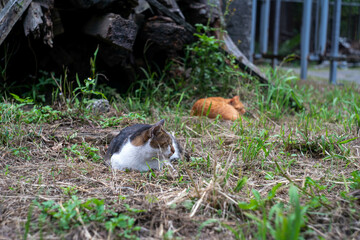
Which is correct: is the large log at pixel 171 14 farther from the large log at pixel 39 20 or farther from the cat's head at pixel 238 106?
the large log at pixel 39 20

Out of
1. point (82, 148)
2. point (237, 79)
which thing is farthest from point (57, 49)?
point (237, 79)

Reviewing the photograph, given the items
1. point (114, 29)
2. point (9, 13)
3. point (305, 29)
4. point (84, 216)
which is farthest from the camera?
point (305, 29)

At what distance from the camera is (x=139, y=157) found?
2316mm

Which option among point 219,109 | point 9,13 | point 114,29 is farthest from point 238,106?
point 9,13

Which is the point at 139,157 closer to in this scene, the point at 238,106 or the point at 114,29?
the point at 114,29

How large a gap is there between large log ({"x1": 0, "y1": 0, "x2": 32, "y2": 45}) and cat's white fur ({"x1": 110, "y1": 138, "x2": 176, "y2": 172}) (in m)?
1.59

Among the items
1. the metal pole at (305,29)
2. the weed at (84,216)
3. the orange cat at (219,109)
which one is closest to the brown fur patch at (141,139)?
the weed at (84,216)

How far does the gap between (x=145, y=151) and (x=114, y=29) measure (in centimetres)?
171

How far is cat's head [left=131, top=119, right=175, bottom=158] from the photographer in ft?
7.47

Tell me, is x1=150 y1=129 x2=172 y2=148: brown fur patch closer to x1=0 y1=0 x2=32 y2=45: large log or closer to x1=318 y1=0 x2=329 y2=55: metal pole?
x1=0 y1=0 x2=32 y2=45: large log

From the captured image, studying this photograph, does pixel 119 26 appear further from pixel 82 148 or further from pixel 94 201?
pixel 94 201

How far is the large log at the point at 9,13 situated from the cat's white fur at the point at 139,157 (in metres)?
1.59

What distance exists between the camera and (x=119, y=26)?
3504 mm

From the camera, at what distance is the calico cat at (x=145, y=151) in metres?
2.29
